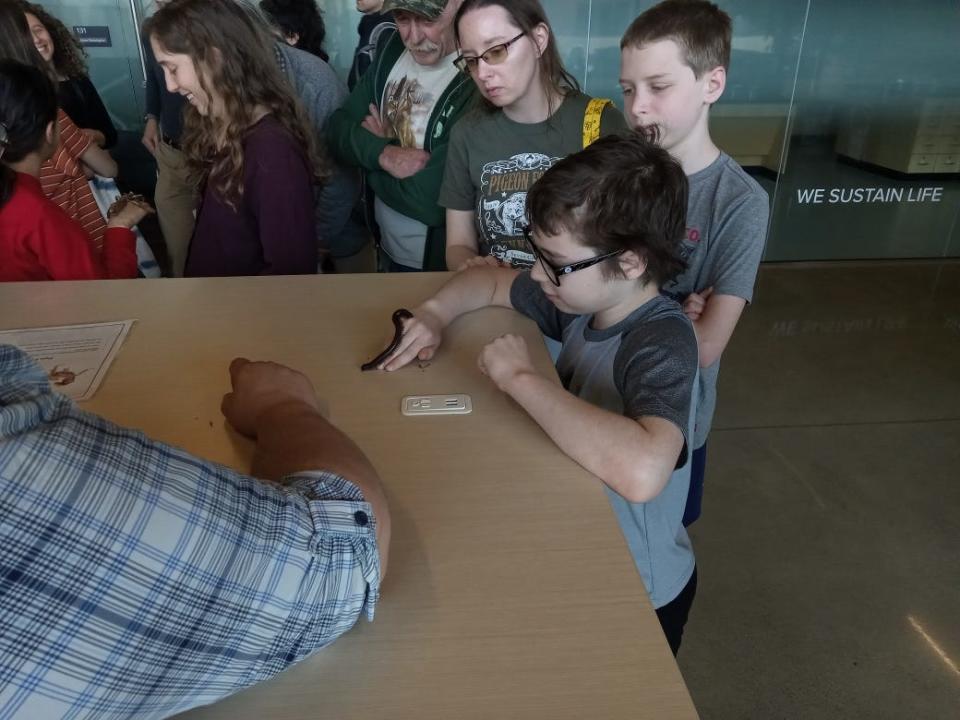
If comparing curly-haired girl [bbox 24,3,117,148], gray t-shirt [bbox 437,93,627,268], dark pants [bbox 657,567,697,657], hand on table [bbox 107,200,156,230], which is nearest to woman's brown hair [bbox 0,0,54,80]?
curly-haired girl [bbox 24,3,117,148]

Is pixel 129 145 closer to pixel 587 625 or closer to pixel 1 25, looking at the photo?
pixel 1 25

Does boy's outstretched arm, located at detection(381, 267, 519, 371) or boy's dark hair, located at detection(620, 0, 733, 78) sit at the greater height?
boy's dark hair, located at detection(620, 0, 733, 78)

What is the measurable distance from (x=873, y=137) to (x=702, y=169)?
3798mm

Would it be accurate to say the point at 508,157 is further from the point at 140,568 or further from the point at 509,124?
the point at 140,568

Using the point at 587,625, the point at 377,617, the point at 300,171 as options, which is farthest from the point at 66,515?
the point at 300,171

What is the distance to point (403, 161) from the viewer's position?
210 cm

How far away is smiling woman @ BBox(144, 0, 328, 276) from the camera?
1798 mm

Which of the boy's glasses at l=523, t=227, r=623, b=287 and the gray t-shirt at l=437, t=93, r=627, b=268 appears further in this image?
the gray t-shirt at l=437, t=93, r=627, b=268

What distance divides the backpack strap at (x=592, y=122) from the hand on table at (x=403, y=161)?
52 centimetres

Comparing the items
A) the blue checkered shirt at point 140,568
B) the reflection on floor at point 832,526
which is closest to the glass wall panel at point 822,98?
the reflection on floor at point 832,526

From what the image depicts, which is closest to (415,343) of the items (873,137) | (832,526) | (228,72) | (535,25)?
(535,25)

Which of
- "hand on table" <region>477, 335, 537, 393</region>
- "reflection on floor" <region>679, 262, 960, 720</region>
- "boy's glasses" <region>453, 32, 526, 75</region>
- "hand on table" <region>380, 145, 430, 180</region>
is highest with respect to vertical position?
"boy's glasses" <region>453, 32, 526, 75</region>

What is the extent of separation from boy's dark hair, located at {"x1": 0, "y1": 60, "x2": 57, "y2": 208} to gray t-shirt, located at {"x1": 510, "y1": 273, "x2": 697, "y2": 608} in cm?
149

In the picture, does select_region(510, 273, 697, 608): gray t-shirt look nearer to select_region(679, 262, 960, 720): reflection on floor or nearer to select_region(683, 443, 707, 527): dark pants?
select_region(683, 443, 707, 527): dark pants
